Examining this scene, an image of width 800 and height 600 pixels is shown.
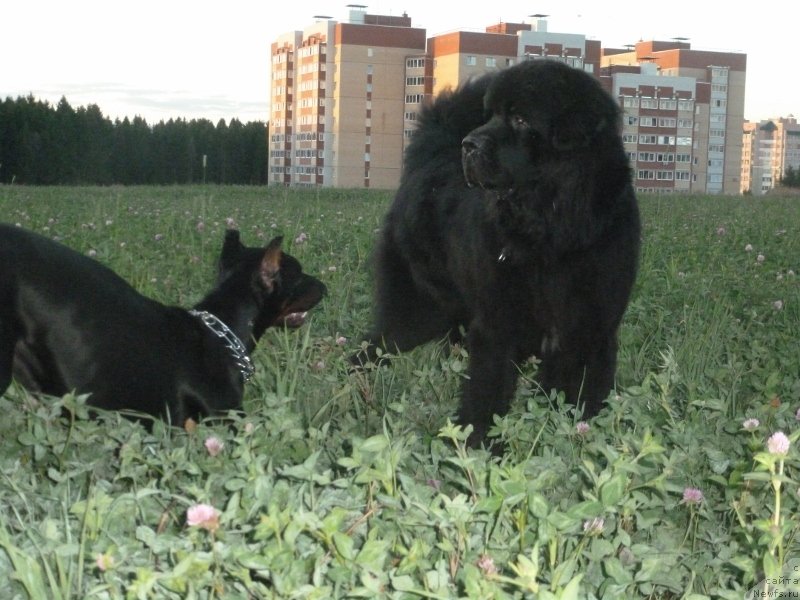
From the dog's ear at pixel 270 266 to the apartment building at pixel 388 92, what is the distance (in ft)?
191

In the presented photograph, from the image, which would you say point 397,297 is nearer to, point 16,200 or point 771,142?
point 16,200

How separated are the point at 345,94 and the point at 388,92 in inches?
127

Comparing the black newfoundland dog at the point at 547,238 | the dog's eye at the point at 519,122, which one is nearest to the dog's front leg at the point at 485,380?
the black newfoundland dog at the point at 547,238

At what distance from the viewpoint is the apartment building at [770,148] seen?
119125 mm

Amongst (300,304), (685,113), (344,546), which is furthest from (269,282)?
(685,113)

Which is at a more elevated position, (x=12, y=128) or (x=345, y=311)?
(x=12, y=128)

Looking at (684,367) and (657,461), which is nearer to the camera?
(657,461)

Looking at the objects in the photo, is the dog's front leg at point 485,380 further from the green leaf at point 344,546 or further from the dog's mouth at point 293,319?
the green leaf at point 344,546

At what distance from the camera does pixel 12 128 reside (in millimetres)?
63062

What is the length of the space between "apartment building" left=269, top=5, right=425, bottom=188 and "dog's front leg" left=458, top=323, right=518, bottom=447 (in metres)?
63.1

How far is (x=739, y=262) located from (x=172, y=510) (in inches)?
237

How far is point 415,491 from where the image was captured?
2.08 m

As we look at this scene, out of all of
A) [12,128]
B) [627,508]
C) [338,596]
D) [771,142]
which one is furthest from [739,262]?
[771,142]

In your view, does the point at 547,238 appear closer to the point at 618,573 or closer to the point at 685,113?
the point at 618,573
